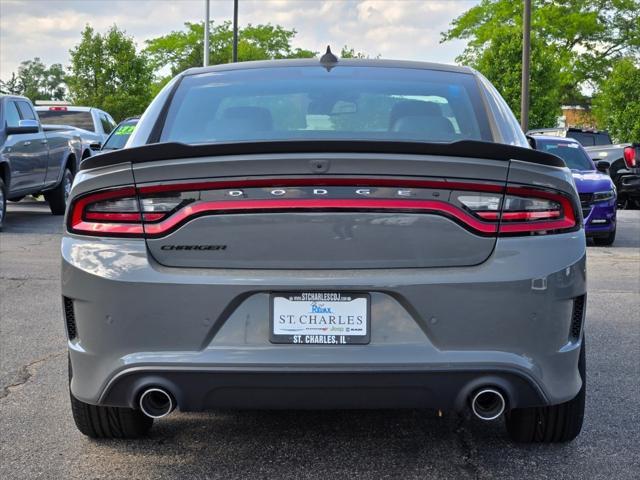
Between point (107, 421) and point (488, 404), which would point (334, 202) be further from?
point (107, 421)

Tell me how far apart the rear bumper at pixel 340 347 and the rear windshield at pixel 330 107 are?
88 cm

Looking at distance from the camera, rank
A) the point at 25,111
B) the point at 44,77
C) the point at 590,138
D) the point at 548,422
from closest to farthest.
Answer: the point at 548,422, the point at 25,111, the point at 590,138, the point at 44,77

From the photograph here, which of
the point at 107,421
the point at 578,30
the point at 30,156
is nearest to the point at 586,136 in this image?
the point at 30,156

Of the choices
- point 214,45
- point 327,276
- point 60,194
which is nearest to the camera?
point 327,276

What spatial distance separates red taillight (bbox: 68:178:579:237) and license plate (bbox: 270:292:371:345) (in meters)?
0.31

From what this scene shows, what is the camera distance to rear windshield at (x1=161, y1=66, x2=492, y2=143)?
153 inches

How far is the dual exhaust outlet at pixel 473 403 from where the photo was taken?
10.4 feet

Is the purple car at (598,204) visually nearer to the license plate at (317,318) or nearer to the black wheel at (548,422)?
the black wheel at (548,422)

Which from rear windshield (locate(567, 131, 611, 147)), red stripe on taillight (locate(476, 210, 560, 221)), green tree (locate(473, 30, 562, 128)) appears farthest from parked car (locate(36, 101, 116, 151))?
green tree (locate(473, 30, 562, 128))

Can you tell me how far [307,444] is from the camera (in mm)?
3838

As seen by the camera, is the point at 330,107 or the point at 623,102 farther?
the point at 623,102

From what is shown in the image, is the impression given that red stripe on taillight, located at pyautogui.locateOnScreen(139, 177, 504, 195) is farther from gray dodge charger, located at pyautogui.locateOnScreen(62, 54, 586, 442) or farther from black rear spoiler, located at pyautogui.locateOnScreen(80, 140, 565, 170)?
black rear spoiler, located at pyautogui.locateOnScreen(80, 140, 565, 170)

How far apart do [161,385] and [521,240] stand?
53.4 inches

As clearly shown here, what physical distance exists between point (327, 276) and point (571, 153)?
11.9m
